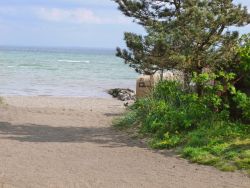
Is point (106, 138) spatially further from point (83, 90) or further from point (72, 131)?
point (83, 90)

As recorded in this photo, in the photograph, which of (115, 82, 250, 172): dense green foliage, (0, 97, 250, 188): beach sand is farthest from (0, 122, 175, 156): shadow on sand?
(115, 82, 250, 172): dense green foliage

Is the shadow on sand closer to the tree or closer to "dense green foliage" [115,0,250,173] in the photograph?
"dense green foliage" [115,0,250,173]

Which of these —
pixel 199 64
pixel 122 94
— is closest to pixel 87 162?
pixel 199 64

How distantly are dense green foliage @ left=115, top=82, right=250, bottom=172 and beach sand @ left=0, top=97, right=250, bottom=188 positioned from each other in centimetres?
36


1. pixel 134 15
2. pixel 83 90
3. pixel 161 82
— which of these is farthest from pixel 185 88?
pixel 83 90

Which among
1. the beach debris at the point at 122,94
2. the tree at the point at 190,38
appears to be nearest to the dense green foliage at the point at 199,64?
the tree at the point at 190,38

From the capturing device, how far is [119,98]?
80.3 ft

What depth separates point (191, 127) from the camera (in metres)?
10.4

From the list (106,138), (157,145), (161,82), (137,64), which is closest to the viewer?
(157,145)

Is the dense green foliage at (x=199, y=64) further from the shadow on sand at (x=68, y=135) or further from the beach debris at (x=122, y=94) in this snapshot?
the beach debris at (x=122, y=94)

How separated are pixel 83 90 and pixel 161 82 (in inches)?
604

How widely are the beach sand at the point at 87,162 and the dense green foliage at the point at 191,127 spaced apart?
365 mm

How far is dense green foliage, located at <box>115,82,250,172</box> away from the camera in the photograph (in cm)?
841

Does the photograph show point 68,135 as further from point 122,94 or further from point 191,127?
point 122,94
